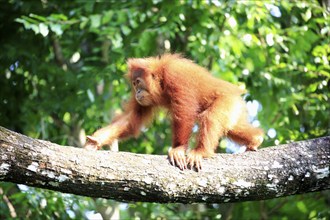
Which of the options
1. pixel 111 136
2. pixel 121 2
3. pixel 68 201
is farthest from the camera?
pixel 121 2

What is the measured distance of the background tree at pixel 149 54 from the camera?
28.6 ft

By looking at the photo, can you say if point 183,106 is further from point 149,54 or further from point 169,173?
point 149,54

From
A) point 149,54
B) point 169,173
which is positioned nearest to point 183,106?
point 169,173

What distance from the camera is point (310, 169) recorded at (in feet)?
17.2

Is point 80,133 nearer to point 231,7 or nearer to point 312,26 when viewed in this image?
point 231,7

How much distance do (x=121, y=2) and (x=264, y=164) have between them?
202 inches

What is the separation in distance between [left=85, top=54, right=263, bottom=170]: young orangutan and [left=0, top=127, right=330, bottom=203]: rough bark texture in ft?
2.24

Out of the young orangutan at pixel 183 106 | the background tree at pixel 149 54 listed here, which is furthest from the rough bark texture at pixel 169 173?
the background tree at pixel 149 54

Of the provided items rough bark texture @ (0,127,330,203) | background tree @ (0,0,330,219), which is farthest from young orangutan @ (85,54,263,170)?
background tree @ (0,0,330,219)

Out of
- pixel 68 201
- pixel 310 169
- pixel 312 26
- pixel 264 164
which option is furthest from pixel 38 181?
pixel 312 26

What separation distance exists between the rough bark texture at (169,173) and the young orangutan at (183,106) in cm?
68

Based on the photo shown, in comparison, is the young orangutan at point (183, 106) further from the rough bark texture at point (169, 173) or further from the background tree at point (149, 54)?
the background tree at point (149, 54)

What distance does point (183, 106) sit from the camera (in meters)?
6.91

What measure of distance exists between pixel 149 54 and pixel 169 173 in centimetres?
484
